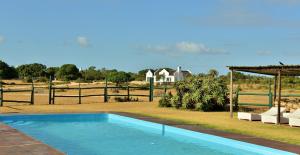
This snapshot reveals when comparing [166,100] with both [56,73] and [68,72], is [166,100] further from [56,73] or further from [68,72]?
[56,73]

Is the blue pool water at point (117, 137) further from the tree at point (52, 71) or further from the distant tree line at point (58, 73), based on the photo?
the tree at point (52, 71)

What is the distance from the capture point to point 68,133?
14.0 meters

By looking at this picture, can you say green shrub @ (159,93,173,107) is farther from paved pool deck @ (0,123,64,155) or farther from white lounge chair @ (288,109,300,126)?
paved pool deck @ (0,123,64,155)

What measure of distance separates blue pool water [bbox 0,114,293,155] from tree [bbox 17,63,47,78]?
74074 mm

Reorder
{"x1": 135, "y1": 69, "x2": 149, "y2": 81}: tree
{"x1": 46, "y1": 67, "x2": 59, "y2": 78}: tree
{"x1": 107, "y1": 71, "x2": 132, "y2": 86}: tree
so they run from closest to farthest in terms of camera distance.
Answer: {"x1": 107, "y1": 71, "x2": 132, "y2": 86}: tree < {"x1": 135, "y1": 69, "x2": 149, "y2": 81}: tree < {"x1": 46, "y1": 67, "x2": 59, "y2": 78}: tree

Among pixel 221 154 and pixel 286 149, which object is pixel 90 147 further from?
pixel 286 149

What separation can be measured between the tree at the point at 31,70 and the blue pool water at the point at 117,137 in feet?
243

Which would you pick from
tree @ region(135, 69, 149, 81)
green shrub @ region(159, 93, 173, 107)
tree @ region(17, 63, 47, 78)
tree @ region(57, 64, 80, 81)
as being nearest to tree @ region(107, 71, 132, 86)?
tree @ region(57, 64, 80, 81)

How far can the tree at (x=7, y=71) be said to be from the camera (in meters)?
81.7

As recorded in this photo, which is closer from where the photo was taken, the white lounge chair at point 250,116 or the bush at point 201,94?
the white lounge chair at point 250,116

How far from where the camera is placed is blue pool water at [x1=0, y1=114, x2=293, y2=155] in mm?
10500

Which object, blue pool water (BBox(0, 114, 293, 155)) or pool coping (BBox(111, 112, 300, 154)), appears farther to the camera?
blue pool water (BBox(0, 114, 293, 155))

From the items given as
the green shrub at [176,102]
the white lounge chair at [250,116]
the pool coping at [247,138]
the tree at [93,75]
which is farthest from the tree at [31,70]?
the pool coping at [247,138]

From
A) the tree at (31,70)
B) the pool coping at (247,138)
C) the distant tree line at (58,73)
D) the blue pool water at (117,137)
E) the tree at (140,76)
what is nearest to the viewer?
the pool coping at (247,138)
